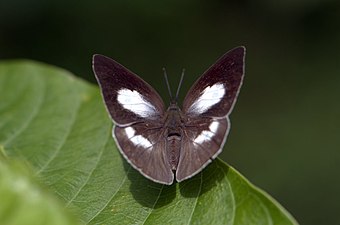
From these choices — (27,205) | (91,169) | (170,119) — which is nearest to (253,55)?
(170,119)

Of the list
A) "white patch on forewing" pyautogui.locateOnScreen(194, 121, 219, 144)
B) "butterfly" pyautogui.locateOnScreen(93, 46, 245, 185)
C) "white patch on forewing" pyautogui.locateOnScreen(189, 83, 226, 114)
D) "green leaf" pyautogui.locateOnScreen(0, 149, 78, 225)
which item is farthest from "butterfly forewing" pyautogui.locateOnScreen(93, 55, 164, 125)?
"green leaf" pyautogui.locateOnScreen(0, 149, 78, 225)

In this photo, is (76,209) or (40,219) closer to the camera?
(40,219)

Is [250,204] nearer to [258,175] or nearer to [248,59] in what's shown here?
[258,175]

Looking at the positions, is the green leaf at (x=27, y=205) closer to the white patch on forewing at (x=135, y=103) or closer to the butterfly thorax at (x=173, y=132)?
the butterfly thorax at (x=173, y=132)

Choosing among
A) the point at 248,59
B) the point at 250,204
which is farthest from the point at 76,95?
the point at 248,59

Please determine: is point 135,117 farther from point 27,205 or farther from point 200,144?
point 27,205

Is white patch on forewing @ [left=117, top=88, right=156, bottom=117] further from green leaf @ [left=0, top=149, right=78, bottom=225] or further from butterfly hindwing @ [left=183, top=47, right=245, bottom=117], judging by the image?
green leaf @ [left=0, top=149, right=78, bottom=225]
